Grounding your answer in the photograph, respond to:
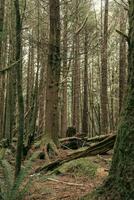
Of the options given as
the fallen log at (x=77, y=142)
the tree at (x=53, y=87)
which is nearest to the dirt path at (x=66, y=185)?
the tree at (x=53, y=87)

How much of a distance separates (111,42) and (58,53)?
688 inches

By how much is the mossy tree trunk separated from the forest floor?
3.15 feet

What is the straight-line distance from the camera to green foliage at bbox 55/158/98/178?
606 centimetres

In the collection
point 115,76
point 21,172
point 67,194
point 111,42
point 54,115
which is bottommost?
point 67,194

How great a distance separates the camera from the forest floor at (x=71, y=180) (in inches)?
186

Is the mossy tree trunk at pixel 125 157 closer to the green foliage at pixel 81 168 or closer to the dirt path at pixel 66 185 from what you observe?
the dirt path at pixel 66 185

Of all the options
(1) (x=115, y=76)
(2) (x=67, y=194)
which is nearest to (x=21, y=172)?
(2) (x=67, y=194)

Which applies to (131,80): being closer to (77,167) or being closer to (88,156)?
(77,167)

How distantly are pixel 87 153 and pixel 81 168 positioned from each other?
577mm

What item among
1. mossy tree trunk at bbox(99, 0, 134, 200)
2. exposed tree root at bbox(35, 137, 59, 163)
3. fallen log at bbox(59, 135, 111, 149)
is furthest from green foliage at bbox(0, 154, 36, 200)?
fallen log at bbox(59, 135, 111, 149)

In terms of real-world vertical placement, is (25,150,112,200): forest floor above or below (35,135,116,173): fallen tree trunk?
below

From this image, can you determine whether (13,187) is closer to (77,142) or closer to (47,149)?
(47,149)

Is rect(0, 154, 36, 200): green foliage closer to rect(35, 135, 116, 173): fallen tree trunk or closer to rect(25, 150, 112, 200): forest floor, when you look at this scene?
rect(25, 150, 112, 200): forest floor

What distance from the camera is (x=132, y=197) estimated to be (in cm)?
320
